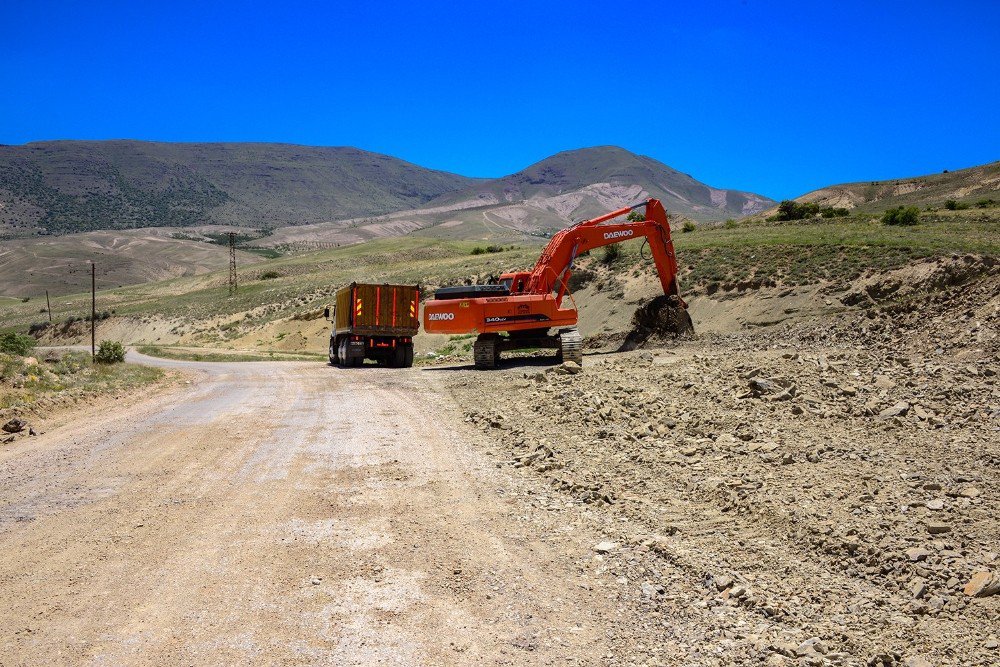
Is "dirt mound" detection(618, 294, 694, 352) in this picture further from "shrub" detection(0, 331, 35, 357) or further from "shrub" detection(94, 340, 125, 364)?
"shrub" detection(0, 331, 35, 357)

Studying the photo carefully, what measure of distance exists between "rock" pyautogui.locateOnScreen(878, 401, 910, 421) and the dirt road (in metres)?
4.61

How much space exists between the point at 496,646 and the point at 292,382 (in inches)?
745

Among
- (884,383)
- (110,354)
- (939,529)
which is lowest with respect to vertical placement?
(110,354)

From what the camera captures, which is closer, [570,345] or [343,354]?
[570,345]

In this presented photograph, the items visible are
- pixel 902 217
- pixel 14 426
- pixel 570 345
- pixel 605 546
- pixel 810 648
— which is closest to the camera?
pixel 810 648

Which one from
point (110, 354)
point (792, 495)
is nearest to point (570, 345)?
point (792, 495)

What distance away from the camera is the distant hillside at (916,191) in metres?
71.9

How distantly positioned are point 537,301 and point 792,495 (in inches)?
663

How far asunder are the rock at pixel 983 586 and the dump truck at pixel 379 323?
25.3 metres

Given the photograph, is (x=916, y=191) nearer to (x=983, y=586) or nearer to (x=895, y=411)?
(x=895, y=411)

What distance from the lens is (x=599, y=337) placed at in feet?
101

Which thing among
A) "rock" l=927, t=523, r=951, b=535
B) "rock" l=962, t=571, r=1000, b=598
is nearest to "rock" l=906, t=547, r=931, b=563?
"rock" l=927, t=523, r=951, b=535

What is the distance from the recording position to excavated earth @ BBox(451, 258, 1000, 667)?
4.88 m

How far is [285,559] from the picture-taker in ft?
20.3
